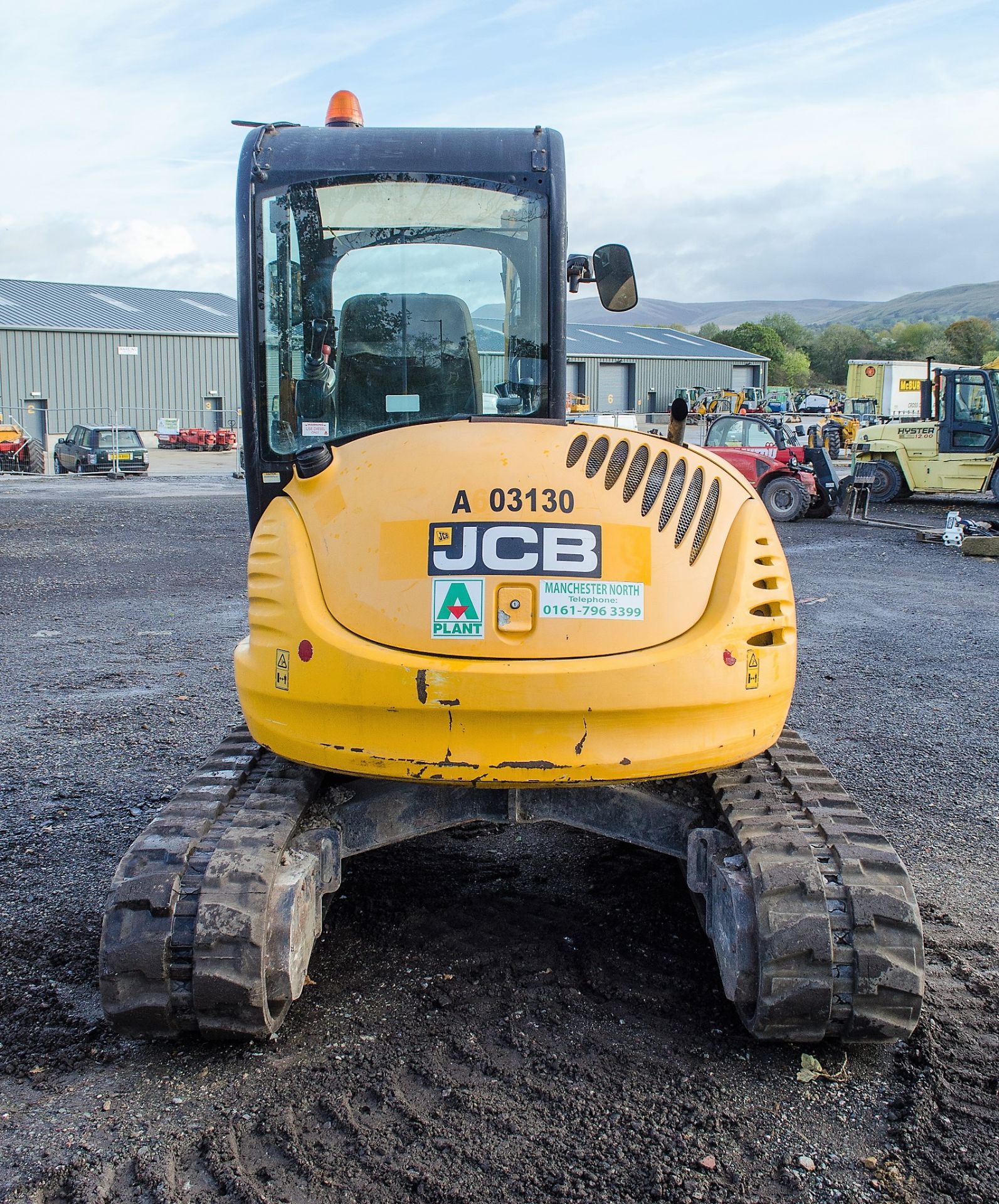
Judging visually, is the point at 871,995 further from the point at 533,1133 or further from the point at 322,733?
the point at 322,733

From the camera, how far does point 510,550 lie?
312 cm

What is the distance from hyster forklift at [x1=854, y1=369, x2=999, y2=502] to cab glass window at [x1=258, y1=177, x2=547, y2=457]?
1736 cm

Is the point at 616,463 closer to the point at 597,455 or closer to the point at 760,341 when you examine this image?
the point at 597,455

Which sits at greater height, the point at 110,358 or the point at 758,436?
the point at 110,358

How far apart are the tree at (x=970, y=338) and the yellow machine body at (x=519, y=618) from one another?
8853 centimetres

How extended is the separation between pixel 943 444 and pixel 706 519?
64.6ft

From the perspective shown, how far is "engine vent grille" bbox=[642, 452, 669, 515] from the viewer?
3289mm

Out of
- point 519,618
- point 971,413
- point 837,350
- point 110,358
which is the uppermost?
point 837,350

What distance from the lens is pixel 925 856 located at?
15.8ft

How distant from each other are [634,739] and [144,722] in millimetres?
4362

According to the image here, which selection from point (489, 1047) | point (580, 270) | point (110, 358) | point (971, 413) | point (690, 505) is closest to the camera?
point (489, 1047)

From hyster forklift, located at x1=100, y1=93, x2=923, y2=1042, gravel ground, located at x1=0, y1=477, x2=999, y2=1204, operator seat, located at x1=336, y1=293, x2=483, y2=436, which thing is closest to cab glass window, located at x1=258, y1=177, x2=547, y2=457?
operator seat, located at x1=336, y1=293, x2=483, y2=436

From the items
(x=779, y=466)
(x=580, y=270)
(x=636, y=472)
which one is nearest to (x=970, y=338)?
(x=779, y=466)

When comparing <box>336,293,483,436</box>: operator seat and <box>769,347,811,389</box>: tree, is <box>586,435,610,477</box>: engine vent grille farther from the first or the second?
<box>769,347,811,389</box>: tree
